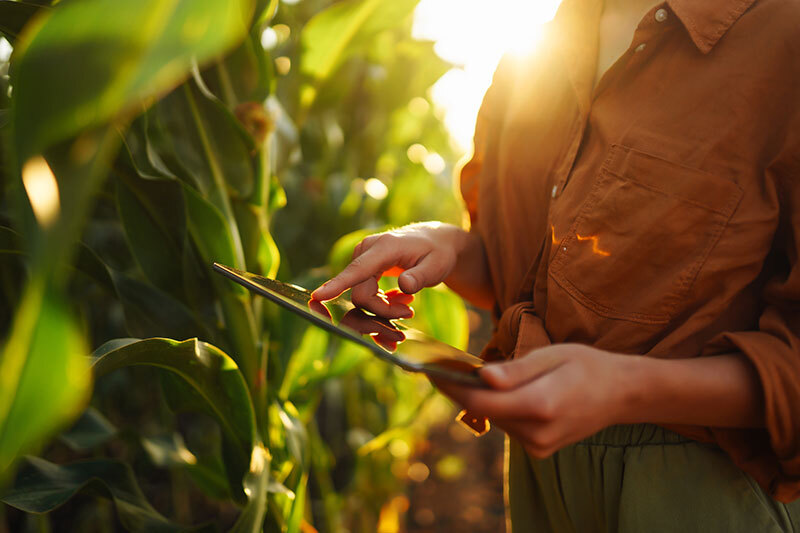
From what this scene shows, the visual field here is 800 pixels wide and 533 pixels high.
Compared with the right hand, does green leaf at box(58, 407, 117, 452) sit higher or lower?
lower

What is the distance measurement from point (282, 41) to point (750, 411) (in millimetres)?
1010

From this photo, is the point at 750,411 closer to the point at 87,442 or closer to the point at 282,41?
the point at 87,442

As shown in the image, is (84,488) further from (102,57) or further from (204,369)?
(102,57)

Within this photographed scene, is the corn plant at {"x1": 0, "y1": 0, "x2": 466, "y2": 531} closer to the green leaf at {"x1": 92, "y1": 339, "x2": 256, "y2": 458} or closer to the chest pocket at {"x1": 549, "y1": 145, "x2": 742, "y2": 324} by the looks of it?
the green leaf at {"x1": 92, "y1": 339, "x2": 256, "y2": 458}

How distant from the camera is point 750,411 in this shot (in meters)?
0.42

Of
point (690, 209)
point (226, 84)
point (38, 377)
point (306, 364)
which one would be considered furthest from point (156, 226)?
point (690, 209)

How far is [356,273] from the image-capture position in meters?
0.50

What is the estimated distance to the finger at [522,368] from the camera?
1.04ft

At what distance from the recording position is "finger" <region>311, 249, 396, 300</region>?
1.53 feet

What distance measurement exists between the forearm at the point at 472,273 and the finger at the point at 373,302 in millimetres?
145

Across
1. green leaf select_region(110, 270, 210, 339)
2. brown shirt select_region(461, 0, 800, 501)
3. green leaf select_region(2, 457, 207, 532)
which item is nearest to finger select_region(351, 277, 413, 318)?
brown shirt select_region(461, 0, 800, 501)

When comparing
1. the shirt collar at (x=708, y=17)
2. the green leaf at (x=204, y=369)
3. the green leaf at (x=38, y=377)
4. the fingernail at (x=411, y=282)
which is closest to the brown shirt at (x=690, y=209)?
the shirt collar at (x=708, y=17)

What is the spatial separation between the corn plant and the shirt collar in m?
0.37

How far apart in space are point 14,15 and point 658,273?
1.91 ft
